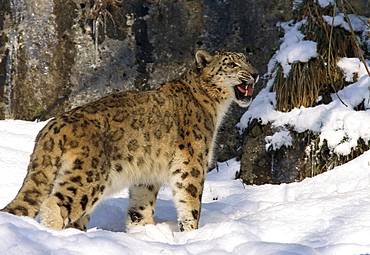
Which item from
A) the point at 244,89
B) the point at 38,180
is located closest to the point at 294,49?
the point at 244,89

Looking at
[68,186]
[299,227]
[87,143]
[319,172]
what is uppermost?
[87,143]

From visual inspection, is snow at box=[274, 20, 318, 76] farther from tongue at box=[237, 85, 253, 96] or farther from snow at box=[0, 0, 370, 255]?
tongue at box=[237, 85, 253, 96]

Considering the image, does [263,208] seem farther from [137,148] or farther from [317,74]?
[317,74]

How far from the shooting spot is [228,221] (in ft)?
17.0

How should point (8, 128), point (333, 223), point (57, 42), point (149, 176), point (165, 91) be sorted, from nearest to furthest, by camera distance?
point (333, 223), point (149, 176), point (165, 91), point (8, 128), point (57, 42)

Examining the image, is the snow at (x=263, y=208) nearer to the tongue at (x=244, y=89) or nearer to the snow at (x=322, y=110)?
the snow at (x=322, y=110)

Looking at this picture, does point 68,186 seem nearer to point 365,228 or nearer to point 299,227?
point 299,227

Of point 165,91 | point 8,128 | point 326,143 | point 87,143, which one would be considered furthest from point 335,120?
point 8,128

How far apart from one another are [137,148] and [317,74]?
4.76 meters

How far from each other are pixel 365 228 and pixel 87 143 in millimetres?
2591

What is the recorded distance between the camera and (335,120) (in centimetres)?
840

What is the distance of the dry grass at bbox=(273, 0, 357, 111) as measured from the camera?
9.04 m

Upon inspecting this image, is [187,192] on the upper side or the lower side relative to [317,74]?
lower

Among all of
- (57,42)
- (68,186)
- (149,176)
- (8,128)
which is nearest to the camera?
(68,186)
